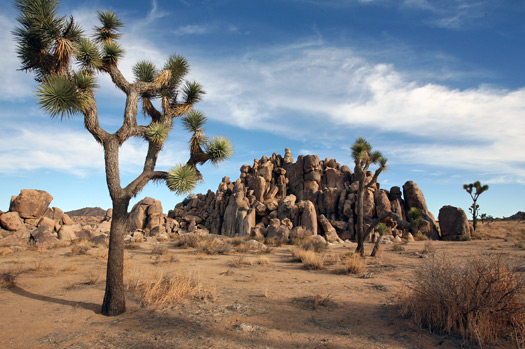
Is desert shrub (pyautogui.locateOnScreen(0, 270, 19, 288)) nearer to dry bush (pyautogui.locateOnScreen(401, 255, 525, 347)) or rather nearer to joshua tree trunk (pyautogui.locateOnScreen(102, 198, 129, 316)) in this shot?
joshua tree trunk (pyautogui.locateOnScreen(102, 198, 129, 316))

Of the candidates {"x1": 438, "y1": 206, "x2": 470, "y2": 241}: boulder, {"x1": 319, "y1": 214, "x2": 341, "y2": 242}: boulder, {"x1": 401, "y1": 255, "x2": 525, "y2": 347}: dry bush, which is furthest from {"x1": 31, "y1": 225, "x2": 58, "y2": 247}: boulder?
{"x1": 438, "y1": 206, "x2": 470, "y2": 241}: boulder

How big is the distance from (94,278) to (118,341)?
17.7 ft

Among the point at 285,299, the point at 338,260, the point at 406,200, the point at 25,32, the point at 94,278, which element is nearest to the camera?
the point at 25,32

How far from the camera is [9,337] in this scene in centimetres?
531

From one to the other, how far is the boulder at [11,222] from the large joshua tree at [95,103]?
70.0ft

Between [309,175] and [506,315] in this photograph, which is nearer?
[506,315]

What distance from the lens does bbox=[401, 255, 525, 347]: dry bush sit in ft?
14.5

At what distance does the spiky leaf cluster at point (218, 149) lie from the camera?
27.7 ft

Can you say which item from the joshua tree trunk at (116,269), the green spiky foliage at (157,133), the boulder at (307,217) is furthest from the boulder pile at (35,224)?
the boulder at (307,217)

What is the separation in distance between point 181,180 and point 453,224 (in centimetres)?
3211

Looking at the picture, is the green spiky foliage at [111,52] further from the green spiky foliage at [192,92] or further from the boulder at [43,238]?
the boulder at [43,238]

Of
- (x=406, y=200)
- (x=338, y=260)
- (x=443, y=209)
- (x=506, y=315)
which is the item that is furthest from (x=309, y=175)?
(x=506, y=315)

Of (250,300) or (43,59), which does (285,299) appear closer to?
(250,300)

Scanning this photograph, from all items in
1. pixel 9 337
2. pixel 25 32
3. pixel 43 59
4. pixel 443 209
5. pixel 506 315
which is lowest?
pixel 9 337
